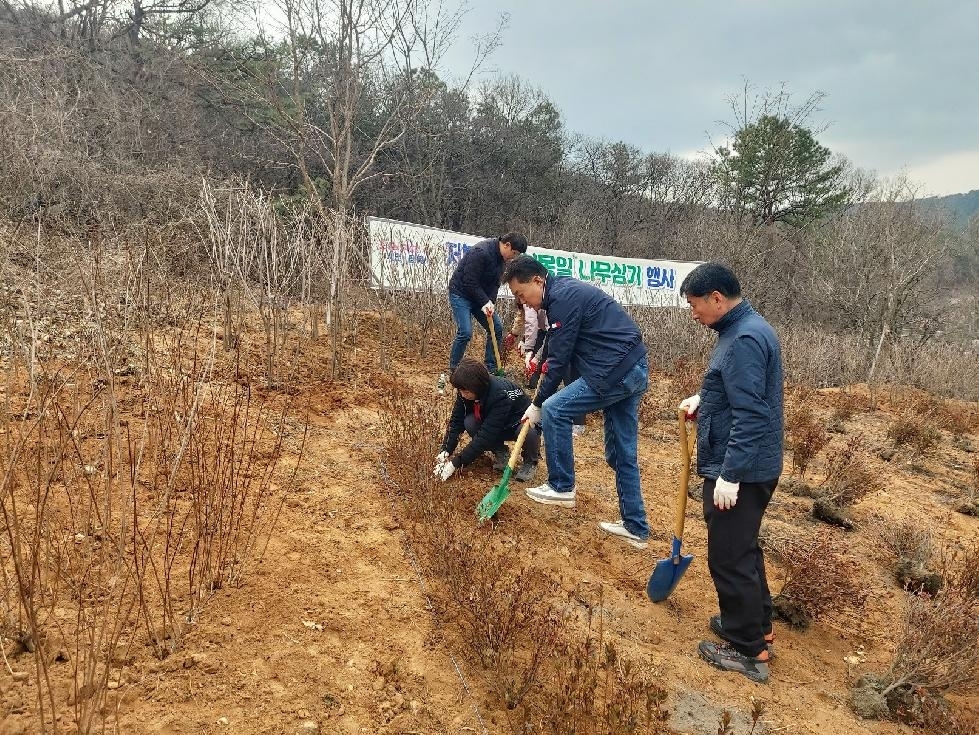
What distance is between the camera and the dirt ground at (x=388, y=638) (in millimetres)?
2064

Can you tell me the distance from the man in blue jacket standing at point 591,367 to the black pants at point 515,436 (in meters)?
0.37

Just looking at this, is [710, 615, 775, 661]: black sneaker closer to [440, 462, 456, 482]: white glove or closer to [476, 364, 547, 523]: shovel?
[476, 364, 547, 523]: shovel

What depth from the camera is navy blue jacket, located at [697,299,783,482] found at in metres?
2.44

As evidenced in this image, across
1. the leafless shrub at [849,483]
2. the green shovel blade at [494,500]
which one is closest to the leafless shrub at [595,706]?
the green shovel blade at [494,500]

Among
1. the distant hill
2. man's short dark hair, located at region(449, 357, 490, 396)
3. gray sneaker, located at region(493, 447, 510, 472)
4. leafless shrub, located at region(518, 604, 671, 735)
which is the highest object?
the distant hill

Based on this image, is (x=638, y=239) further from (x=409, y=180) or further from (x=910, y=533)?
(x=910, y=533)

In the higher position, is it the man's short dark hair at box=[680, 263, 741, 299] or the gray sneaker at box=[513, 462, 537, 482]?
the man's short dark hair at box=[680, 263, 741, 299]

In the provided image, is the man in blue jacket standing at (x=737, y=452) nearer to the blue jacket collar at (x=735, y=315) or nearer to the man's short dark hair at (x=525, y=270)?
the blue jacket collar at (x=735, y=315)

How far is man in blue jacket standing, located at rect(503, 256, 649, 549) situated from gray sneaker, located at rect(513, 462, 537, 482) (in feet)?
2.54

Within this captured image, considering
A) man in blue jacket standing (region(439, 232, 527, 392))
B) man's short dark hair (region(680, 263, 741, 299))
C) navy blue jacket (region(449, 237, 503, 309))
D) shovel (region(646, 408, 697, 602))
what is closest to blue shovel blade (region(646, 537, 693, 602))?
shovel (region(646, 408, 697, 602))

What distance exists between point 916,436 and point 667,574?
581 cm

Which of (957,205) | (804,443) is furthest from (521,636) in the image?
(957,205)

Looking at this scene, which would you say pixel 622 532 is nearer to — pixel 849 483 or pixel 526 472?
pixel 526 472

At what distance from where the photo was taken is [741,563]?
2.58 metres
